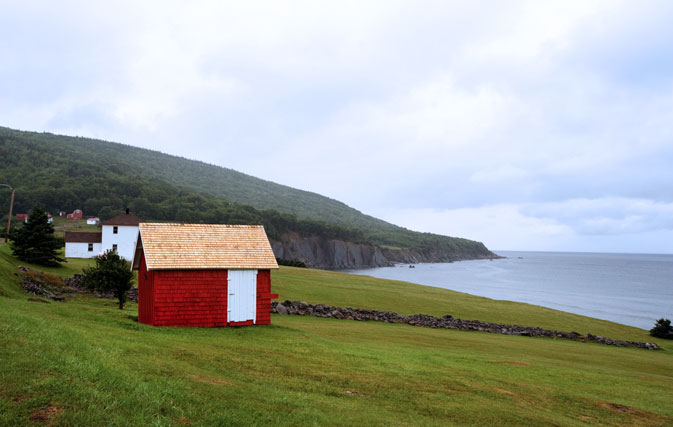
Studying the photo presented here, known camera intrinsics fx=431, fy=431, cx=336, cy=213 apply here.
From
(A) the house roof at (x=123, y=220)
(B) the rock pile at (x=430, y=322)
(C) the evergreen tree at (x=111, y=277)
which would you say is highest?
(A) the house roof at (x=123, y=220)

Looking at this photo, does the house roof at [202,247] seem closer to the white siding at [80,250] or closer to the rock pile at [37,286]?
the rock pile at [37,286]

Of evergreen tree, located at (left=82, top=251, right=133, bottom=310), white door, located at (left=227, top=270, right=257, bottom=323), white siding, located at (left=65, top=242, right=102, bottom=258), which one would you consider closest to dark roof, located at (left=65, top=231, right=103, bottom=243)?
white siding, located at (left=65, top=242, right=102, bottom=258)

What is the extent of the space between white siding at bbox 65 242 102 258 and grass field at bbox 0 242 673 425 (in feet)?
135

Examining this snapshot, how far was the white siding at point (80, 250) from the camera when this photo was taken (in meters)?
65.9

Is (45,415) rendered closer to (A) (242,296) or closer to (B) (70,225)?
(A) (242,296)

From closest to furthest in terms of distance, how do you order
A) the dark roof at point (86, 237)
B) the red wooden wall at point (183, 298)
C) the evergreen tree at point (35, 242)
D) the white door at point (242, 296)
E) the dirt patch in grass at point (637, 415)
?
the dirt patch in grass at point (637, 415)
the red wooden wall at point (183, 298)
the white door at point (242, 296)
the evergreen tree at point (35, 242)
the dark roof at point (86, 237)

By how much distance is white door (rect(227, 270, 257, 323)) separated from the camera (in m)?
24.4

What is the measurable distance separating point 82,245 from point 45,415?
6813 centimetres

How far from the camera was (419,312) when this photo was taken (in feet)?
134

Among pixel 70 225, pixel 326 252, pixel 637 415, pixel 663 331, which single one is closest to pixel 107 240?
pixel 70 225

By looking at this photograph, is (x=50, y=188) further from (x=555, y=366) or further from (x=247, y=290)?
(x=555, y=366)

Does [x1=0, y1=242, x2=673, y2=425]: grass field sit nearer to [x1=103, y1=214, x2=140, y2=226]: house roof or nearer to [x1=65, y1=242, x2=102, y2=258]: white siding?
[x1=103, y1=214, x2=140, y2=226]: house roof

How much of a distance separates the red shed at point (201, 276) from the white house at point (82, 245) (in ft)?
156

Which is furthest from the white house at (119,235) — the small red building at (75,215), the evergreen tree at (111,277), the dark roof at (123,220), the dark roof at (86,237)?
the small red building at (75,215)
